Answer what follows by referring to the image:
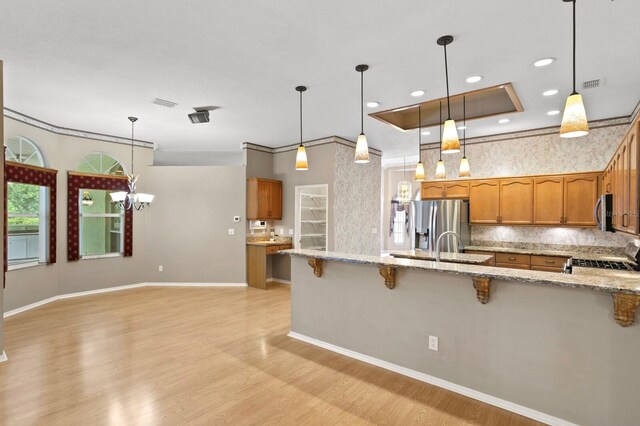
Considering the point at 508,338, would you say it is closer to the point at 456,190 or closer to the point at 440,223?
the point at 440,223

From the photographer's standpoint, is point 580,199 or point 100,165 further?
point 100,165

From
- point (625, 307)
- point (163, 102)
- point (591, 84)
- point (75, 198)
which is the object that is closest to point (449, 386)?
point (625, 307)

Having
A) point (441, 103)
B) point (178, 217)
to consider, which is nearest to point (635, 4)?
point (441, 103)

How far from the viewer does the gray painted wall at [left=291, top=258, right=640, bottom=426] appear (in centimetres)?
220

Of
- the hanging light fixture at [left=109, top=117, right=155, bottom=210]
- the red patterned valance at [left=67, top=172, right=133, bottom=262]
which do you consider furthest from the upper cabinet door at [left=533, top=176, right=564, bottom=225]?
the red patterned valance at [left=67, top=172, right=133, bottom=262]

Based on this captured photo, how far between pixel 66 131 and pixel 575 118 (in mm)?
7145

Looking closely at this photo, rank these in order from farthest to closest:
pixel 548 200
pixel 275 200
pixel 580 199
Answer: pixel 275 200
pixel 548 200
pixel 580 199

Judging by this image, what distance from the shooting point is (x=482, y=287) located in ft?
8.51

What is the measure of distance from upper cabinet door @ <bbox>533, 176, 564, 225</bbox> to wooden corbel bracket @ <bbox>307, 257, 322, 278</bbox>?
13.1 ft

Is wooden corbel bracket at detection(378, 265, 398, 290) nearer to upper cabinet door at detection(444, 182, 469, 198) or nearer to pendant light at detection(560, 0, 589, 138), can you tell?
pendant light at detection(560, 0, 589, 138)

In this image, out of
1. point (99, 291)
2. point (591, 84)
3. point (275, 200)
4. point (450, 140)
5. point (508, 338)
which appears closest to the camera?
point (508, 338)

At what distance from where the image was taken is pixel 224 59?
329cm

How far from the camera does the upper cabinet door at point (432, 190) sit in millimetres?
6613

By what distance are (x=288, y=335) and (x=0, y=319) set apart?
2903 millimetres
